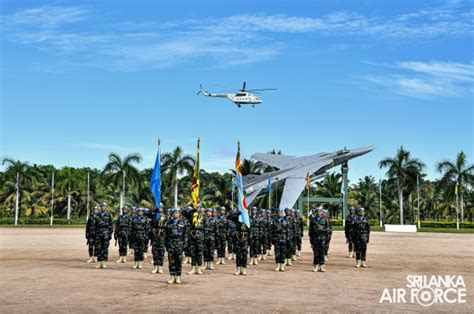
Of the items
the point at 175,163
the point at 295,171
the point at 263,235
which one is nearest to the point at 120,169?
the point at 175,163

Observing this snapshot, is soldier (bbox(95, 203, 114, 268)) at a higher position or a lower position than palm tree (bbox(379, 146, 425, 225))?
lower

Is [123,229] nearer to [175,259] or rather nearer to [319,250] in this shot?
[175,259]

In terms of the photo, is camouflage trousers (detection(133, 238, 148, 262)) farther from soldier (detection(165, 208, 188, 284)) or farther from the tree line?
the tree line

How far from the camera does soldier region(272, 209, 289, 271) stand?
637 inches

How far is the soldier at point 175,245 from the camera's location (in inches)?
516

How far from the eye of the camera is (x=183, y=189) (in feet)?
229

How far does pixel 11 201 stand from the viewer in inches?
2704

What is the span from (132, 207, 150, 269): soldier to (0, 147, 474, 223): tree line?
3275 centimetres

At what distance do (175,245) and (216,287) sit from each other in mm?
1532

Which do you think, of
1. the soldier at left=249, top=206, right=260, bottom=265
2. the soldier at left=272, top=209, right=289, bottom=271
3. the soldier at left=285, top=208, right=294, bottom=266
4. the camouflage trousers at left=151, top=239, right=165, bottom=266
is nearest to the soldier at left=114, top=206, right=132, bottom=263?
the camouflage trousers at left=151, top=239, right=165, bottom=266

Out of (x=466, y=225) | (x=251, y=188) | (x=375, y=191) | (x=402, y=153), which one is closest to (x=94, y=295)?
(x=251, y=188)

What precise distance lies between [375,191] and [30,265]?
67.9m

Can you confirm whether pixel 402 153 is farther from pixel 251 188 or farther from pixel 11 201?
pixel 11 201

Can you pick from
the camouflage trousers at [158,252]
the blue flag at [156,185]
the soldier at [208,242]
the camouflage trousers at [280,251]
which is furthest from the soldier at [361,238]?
the blue flag at [156,185]
